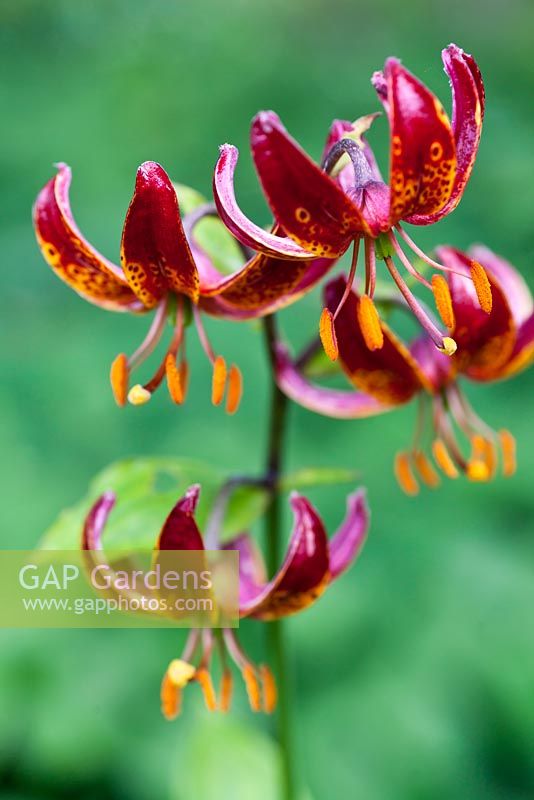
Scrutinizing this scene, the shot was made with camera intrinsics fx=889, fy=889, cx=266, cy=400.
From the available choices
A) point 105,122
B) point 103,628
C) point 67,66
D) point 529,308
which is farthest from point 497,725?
point 67,66

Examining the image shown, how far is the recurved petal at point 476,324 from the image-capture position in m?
1.01

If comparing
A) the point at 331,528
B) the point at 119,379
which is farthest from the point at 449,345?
the point at 331,528

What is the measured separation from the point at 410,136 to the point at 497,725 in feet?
4.45

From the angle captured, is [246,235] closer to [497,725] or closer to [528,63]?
[497,725]

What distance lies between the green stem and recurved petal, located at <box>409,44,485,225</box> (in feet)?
1.10

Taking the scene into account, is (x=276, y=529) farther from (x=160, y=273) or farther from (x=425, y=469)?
(x=160, y=273)

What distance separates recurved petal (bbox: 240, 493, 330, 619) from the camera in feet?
3.05

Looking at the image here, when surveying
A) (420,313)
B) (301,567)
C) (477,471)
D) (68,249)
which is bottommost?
(301,567)

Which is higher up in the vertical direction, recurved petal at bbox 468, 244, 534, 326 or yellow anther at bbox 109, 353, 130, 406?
recurved petal at bbox 468, 244, 534, 326

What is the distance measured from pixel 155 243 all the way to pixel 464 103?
0.32 m

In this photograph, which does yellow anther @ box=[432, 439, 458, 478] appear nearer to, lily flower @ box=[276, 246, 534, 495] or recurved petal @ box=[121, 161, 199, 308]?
lily flower @ box=[276, 246, 534, 495]

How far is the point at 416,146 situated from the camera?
2.39 ft

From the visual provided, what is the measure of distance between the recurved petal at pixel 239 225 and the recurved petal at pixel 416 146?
10cm

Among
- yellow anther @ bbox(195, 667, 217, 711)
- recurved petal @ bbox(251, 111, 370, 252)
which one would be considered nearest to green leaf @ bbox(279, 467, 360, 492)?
yellow anther @ bbox(195, 667, 217, 711)
